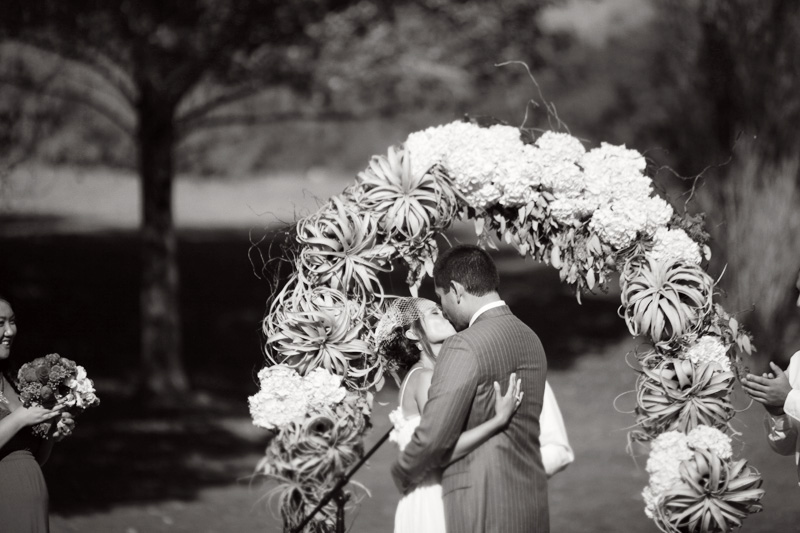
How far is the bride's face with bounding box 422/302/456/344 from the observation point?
463 cm

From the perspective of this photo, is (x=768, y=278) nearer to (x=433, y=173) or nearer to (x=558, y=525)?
(x=558, y=525)

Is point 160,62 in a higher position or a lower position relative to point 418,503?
higher

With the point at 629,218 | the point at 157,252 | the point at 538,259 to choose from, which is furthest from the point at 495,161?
the point at 157,252

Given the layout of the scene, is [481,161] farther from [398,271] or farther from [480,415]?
[398,271]

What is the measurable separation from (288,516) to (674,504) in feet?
6.01

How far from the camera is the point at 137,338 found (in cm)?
1541

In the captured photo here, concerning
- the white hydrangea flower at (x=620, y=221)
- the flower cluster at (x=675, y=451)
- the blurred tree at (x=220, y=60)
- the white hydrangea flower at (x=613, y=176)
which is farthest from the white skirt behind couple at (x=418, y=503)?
the blurred tree at (x=220, y=60)

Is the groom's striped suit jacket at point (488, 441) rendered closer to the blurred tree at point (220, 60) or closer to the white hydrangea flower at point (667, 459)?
the white hydrangea flower at point (667, 459)

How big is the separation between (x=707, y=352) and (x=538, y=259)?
39.0 inches

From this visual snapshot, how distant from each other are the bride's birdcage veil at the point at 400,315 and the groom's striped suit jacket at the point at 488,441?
1.68 feet

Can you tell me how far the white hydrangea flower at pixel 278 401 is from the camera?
14.5 feet

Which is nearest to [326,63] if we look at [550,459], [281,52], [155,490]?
[281,52]

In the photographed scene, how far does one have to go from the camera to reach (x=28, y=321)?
15242mm

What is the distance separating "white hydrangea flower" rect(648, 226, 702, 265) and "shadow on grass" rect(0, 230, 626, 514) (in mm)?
3964
